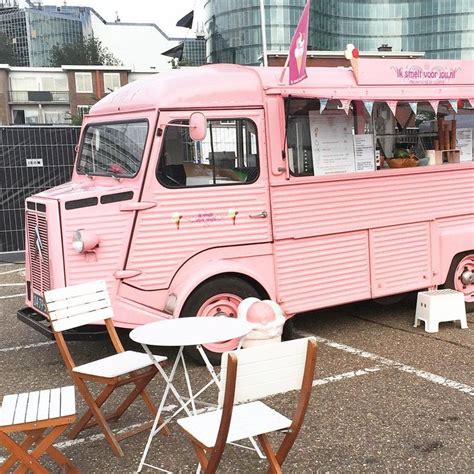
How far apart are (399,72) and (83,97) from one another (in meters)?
58.0

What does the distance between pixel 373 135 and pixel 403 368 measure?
237cm

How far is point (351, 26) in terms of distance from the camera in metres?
58.6

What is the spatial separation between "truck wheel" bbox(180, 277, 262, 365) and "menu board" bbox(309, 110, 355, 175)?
133cm

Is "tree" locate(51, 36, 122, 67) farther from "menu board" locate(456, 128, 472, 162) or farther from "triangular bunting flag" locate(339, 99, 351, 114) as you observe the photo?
"triangular bunting flag" locate(339, 99, 351, 114)

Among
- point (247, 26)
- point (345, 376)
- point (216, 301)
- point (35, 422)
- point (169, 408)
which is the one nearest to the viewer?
point (35, 422)

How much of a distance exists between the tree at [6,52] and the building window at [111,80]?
3445 centimetres

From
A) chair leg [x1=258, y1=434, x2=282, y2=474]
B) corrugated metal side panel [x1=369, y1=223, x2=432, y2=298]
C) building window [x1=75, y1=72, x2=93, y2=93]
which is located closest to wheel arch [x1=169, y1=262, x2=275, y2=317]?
corrugated metal side panel [x1=369, y1=223, x2=432, y2=298]

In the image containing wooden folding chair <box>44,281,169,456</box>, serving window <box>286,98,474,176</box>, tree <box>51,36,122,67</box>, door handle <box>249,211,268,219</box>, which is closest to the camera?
wooden folding chair <box>44,281,169,456</box>

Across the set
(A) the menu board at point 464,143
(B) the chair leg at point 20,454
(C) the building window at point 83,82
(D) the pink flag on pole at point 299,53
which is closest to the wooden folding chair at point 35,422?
(B) the chair leg at point 20,454

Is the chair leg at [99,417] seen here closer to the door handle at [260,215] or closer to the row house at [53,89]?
the door handle at [260,215]

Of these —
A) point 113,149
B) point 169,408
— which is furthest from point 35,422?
point 113,149

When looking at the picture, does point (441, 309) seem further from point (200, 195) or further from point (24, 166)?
point (24, 166)

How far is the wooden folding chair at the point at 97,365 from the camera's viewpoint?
3.48 meters

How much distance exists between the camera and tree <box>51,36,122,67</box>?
79.3m
